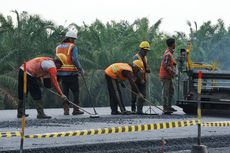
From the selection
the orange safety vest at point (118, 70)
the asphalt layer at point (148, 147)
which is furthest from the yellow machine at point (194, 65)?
the asphalt layer at point (148, 147)

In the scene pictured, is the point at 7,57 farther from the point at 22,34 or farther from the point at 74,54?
the point at 74,54

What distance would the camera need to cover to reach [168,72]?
46.9 feet

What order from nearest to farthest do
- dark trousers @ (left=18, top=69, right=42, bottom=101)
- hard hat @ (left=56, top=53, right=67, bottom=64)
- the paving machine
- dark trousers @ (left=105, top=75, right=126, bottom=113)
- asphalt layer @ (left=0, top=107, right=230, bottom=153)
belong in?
asphalt layer @ (left=0, top=107, right=230, bottom=153) → dark trousers @ (left=18, top=69, right=42, bottom=101) → hard hat @ (left=56, top=53, right=67, bottom=64) → the paving machine → dark trousers @ (left=105, top=75, right=126, bottom=113)

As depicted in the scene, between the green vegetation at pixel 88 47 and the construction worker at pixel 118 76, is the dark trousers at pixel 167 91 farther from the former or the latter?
the green vegetation at pixel 88 47

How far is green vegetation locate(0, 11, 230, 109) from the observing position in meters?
21.7

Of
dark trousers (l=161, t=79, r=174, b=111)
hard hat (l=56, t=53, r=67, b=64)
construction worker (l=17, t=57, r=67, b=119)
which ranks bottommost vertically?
dark trousers (l=161, t=79, r=174, b=111)

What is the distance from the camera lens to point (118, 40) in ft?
86.0

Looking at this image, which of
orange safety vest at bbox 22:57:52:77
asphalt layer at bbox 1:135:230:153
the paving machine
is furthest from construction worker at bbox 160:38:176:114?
asphalt layer at bbox 1:135:230:153

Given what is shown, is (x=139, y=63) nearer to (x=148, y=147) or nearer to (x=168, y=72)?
(x=168, y=72)

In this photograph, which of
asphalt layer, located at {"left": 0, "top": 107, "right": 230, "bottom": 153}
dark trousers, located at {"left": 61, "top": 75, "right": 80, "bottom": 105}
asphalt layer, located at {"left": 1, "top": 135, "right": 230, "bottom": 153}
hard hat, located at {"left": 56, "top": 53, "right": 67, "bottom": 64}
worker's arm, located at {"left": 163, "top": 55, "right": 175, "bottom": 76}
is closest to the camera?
asphalt layer, located at {"left": 1, "top": 135, "right": 230, "bottom": 153}

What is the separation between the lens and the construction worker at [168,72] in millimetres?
14141

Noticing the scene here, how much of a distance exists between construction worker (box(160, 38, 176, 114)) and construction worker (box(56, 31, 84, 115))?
6.83 feet

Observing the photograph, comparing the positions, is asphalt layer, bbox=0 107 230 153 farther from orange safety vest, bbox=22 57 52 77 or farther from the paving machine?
the paving machine

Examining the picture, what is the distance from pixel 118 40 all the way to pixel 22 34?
5.21m
